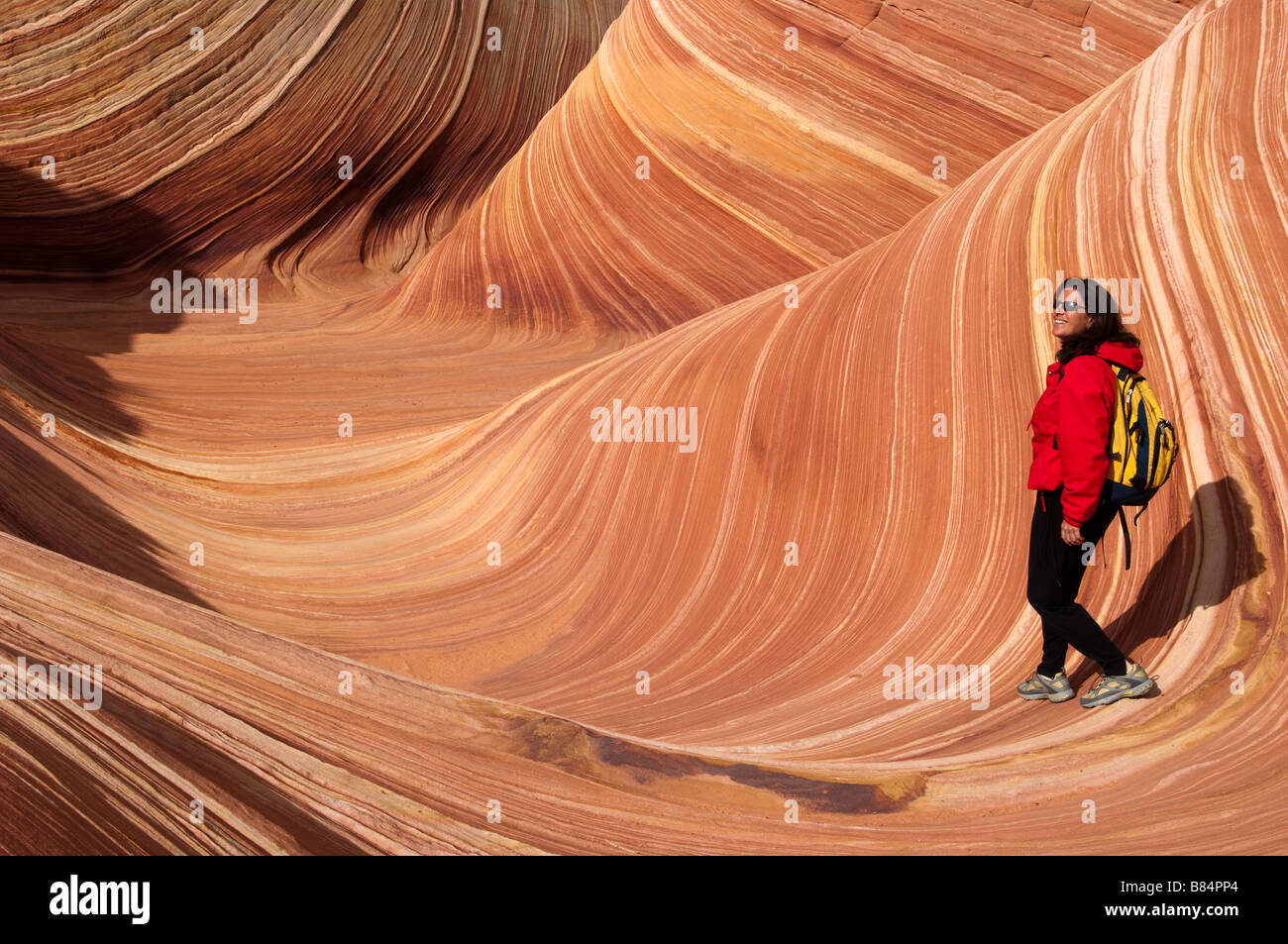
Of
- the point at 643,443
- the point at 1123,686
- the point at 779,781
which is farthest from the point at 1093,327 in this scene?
the point at 643,443

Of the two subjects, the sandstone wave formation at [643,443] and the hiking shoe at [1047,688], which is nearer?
the sandstone wave formation at [643,443]

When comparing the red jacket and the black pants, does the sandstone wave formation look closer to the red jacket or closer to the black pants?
the black pants

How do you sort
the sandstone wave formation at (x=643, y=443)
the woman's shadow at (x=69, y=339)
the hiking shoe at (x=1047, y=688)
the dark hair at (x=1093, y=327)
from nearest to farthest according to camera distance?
the sandstone wave formation at (x=643, y=443) < the dark hair at (x=1093, y=327) < the hiking shoe at (x=1047, y=688) < the woman's shadow at (x=69, y=339)

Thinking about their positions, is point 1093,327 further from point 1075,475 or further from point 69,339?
point 69,339

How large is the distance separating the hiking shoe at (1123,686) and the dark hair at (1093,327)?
0.84 metres

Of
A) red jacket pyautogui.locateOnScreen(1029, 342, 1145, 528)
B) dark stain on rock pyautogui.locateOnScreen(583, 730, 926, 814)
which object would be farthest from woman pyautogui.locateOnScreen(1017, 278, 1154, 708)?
dark stain on rock pyautogui.locateOnScreen(583, 730, 926, 814)

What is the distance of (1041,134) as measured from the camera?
5492mm

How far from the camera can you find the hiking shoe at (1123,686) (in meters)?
3.11

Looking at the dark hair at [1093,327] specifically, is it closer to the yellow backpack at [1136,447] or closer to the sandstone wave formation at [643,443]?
the yellow backpack at [1136,447]

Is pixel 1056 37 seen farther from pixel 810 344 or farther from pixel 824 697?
pixel 824 697

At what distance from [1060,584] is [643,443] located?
2537 millimetres

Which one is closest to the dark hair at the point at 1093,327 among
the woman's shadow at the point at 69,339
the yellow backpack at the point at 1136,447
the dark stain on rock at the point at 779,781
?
the yellow backpack at the point at 1136,447

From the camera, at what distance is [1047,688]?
328 centimetres

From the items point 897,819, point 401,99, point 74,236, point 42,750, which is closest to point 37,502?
point 42,750
